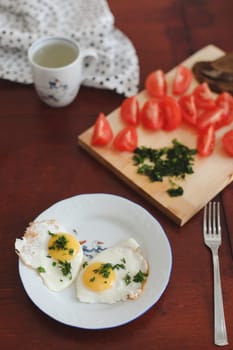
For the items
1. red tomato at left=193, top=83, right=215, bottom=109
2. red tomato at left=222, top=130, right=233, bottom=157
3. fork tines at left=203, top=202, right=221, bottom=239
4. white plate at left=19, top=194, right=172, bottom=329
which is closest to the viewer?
white plate at left=19, top=194, right=172, bottom=329

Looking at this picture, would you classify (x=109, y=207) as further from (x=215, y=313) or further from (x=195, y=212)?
(x=215, y=313)

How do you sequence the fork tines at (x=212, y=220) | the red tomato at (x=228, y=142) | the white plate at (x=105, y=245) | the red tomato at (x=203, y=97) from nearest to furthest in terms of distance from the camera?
the white plate at (x=105, y=245)
the fork tines at (x=212, y=220)
the red tomato at (x=228, y=142)
the red tomato at (x=203, y=97)

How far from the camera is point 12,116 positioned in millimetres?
1229

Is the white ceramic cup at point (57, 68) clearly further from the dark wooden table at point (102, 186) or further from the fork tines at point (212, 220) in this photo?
the fork tines at point (212, 220)

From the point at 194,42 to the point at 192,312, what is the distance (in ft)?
2.81

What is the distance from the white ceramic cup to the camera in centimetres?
116

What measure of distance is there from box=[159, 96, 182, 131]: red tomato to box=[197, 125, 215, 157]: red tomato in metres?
0.08

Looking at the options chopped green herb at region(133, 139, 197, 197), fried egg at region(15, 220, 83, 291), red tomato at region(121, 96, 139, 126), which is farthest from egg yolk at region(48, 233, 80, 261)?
red tomato at region(121, 96, 139, 126)

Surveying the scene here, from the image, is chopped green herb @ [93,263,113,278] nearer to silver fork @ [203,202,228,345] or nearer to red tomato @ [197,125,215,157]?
silver fork @ [203,202,228,345]

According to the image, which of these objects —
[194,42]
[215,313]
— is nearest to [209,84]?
[194,42]

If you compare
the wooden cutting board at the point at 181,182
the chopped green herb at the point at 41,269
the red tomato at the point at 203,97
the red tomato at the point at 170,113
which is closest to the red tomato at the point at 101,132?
the wooden cutting board at the point at 181,182

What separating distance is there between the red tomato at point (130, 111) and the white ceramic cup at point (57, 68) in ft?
0.43

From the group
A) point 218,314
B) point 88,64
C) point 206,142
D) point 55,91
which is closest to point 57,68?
point 55,91

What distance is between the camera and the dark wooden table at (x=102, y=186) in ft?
2.79
